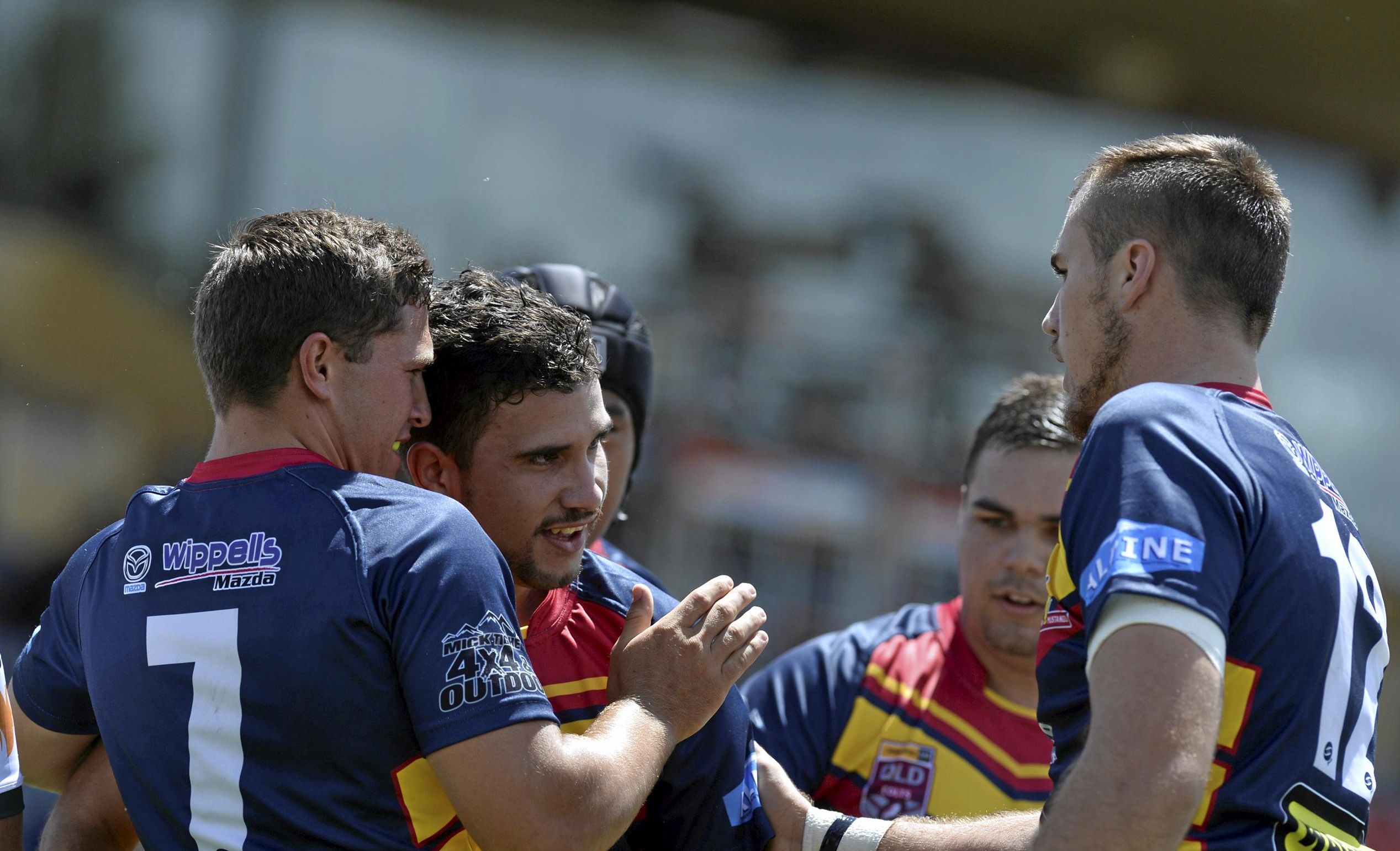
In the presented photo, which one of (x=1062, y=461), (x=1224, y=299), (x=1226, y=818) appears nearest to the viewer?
(x=1226, y=818)

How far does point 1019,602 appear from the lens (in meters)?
3.14

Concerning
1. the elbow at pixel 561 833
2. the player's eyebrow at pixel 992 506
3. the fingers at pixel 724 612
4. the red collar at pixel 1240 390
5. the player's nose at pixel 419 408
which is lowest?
the elbow at pixel 561 833

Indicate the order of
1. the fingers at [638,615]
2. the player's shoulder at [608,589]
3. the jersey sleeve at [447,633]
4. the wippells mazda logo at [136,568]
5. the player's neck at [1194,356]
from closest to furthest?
the jersey sleeve at [447,633]
the wippells mazda logo at [136,568]
the player's neck at [1194,356]
the fingers at [638,615]
the player's shoulder at [608,589]

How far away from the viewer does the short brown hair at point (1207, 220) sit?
2018 mm

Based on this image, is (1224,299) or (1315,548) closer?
(1315,548)

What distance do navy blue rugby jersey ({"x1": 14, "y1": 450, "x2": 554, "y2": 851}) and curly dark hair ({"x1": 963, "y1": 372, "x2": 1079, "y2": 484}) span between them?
1765mm

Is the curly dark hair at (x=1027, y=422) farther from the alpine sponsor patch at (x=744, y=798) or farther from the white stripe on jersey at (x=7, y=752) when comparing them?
the white stripe on jersey at (x=7, y=752)

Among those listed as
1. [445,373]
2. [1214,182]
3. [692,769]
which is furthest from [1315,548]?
[445,373]

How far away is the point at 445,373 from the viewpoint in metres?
2.23

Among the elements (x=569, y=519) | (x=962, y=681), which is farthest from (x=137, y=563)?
(x=962, y=681)

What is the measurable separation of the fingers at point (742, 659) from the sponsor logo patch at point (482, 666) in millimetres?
378

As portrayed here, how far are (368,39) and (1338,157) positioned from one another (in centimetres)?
760

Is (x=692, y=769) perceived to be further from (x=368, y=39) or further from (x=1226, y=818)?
(x=368, y=39)

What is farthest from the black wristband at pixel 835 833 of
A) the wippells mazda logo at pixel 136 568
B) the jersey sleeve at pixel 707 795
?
the wippells mazda logo at pixel 136 568
